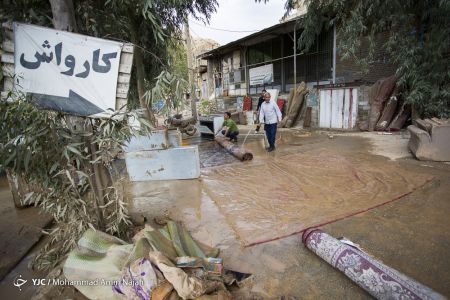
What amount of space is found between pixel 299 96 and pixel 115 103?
35.6 feet

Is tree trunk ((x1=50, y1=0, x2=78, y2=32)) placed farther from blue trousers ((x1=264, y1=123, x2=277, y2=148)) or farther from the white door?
the white door

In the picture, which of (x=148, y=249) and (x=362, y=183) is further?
(x=362, y=183)

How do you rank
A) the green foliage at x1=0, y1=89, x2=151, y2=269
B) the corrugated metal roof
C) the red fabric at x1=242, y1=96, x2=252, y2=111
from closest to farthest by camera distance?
the green foliage at x1=0, y1=89, x2=151, y2=269, the corrugated metal roof, the red fabric at x1=242, y1=96, x2=252, y2=111

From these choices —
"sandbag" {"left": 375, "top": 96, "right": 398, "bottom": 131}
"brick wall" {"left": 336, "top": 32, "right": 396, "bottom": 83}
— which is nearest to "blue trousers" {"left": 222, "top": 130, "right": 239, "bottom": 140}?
"brick wall" {"left": 336, "top": 32, "right": 396, "bottom": 83}

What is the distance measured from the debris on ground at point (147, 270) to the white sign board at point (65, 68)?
1.32 meters

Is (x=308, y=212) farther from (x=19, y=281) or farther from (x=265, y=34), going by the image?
(x=265, y=34)

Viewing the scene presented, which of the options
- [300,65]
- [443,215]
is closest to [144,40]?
[443,215]

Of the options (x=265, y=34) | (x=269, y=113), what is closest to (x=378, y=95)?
(x=269, y=113)

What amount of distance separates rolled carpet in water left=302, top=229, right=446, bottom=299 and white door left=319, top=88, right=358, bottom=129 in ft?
28.9

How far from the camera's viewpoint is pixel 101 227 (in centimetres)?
304

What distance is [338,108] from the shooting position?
10.7 metres

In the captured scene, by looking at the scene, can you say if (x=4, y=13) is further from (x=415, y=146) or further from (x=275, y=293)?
(x=415, y=146)

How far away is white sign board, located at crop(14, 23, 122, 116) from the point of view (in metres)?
2.46

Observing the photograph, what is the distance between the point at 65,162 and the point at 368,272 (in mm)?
2873
